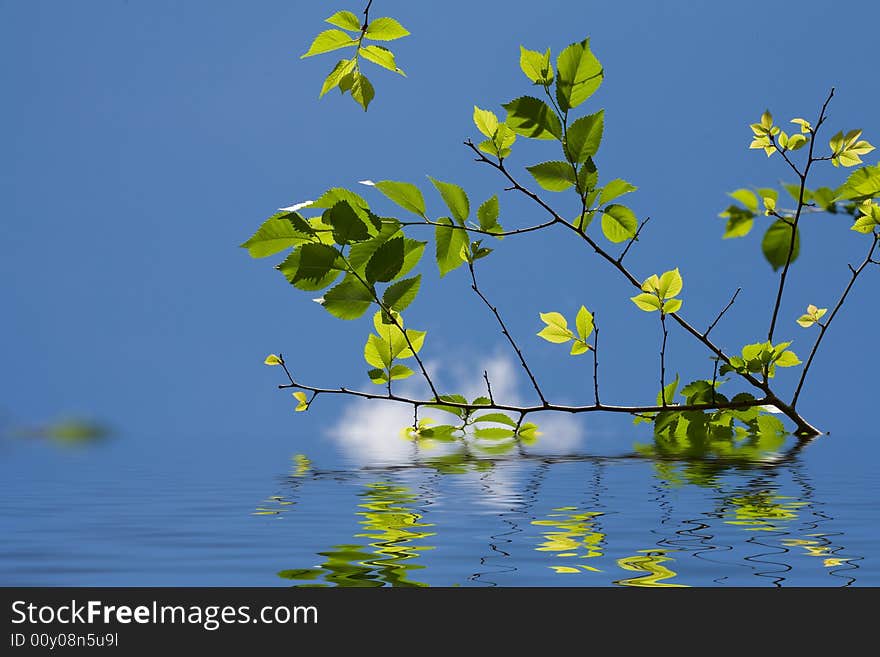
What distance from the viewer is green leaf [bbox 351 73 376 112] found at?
2150mm

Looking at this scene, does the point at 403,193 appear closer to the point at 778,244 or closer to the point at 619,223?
the point at 619,223

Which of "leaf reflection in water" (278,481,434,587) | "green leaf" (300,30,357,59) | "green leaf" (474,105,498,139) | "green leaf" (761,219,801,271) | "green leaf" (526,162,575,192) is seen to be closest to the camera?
"leaf reflection in water" (278,481,434,587)

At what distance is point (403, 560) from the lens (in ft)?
5.35

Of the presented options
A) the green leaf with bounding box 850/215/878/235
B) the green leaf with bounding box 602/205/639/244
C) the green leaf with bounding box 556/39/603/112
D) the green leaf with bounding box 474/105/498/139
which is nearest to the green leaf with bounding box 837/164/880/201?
the green leaf with bounding box 850/215/878/235

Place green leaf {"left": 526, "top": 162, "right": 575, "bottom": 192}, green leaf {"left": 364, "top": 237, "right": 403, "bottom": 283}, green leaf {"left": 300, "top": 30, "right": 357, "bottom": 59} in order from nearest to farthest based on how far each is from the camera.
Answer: green leaf {"left": 300, "top": 30, "right": 357, "bottom": 59}
green leaf {"left": 364, "top": 237, "right": 403, "bottom": 283}
green leaf {"left": 526, "top": 162, "right": 575, "bottom": 192}

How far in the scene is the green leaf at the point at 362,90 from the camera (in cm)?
215

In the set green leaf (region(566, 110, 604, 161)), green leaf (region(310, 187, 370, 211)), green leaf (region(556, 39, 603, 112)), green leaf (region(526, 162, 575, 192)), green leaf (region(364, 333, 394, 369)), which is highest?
green leaf (region(556, 39, 603, 112))

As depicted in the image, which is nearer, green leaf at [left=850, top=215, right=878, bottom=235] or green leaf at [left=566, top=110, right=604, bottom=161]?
green leaf at [left=566, top=110, right=604, bottom=161]

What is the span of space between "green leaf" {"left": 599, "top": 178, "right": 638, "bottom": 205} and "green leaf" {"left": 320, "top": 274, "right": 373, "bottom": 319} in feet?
2.49

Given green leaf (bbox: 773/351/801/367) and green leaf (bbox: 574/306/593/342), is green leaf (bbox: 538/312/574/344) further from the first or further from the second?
green leaf (bbox: 773/351/801/367)

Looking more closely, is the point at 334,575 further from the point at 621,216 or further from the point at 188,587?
the point at 621,216

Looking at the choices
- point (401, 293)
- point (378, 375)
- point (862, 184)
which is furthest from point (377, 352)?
point (862, 184)

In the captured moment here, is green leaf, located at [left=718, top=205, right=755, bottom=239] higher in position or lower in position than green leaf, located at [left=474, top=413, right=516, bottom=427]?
higher

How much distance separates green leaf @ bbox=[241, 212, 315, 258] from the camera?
2.26 metres
